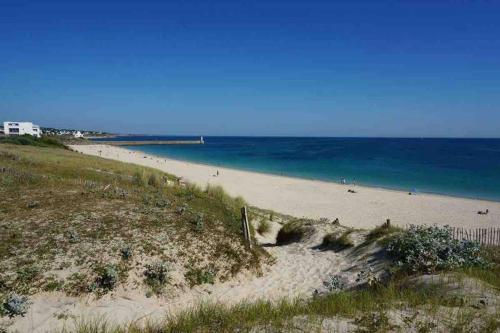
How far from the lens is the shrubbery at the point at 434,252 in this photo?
9.33 meters

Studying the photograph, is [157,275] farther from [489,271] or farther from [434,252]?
[489,271]

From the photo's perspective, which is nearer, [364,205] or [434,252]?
[434,252]

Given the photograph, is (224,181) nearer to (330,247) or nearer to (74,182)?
(74,182)

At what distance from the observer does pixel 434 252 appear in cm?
1009

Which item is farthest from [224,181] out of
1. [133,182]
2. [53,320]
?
[53,320]

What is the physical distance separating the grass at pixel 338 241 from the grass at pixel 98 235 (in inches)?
142

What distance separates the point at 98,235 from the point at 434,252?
9956 millimetres

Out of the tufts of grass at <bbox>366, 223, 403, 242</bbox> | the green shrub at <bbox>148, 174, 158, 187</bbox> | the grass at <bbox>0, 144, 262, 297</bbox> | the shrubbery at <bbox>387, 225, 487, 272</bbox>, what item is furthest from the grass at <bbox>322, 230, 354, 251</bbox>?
the green shrub at <bbox>148, 174, 158, 187</bbox>

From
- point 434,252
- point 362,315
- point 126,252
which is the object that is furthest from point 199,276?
point 434,252

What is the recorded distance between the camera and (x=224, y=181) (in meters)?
47.9

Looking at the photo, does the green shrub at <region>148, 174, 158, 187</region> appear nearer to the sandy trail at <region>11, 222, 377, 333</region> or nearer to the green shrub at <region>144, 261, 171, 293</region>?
the sandy trail at <region>11, 222, 377, 333</region>

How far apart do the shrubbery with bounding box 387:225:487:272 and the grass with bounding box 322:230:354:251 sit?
316 cm

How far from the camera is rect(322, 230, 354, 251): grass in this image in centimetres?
1505

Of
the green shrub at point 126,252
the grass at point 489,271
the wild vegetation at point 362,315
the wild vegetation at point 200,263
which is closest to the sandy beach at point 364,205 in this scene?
the wild vegetation at point 200,263
